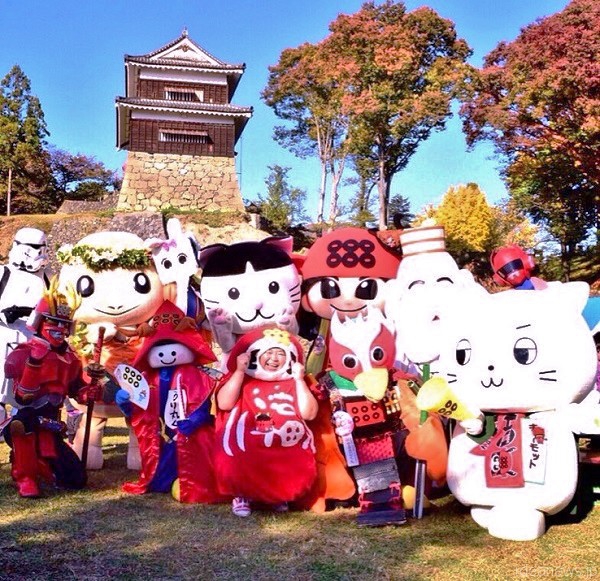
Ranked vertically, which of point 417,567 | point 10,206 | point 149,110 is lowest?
point 417,567

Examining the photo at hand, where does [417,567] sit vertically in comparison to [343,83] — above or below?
below

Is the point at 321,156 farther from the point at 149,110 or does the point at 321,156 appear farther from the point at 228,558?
the point at 228,558

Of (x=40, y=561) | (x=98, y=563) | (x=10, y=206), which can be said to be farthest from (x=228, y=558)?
(x=10, y=206)

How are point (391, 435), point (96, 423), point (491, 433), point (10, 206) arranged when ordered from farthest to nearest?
1. point (10, 206)
2. point (96, 423)
3. point (391, 435)
4. point (491, 433)

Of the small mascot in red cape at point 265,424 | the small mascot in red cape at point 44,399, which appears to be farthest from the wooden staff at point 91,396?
the small mascot in red cape at point 265,424

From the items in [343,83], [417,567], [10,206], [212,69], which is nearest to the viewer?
[417,567]

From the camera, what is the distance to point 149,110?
79.7 ft

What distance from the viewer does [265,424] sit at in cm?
437

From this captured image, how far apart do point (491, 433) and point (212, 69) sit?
23.1 meters

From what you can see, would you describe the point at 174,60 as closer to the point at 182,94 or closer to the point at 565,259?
the point at 182,94

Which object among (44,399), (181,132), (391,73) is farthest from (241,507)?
(181,132)

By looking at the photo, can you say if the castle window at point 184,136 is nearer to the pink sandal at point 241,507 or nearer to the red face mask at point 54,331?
the red face mask at point 54,331

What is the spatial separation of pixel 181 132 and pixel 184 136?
0.63ft

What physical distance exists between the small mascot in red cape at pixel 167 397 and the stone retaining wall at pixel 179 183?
2005 cm
